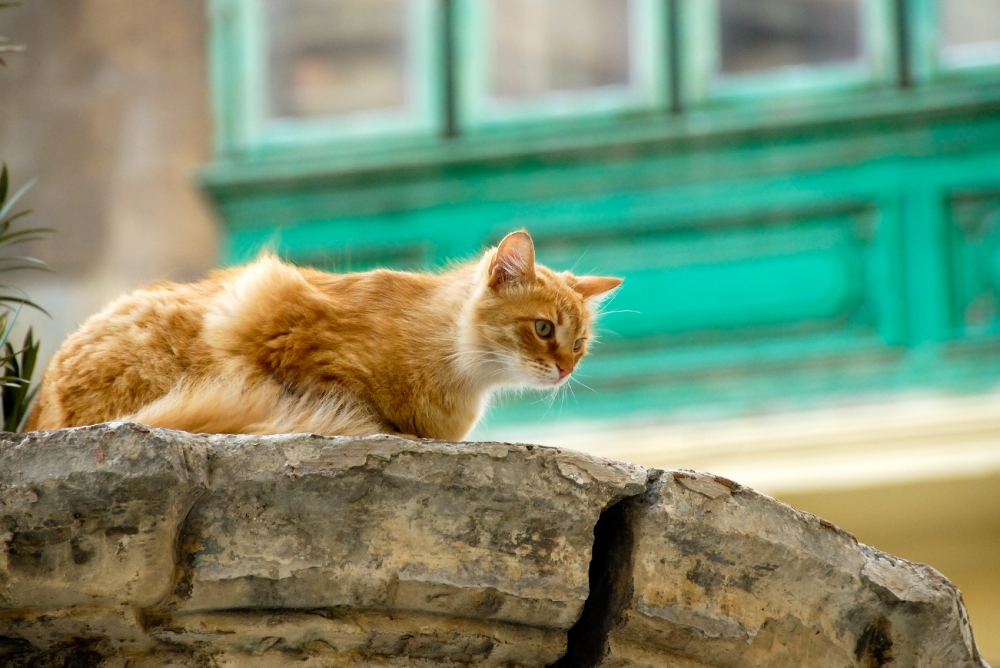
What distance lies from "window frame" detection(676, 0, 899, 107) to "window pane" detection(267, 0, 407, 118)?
0.82 metres

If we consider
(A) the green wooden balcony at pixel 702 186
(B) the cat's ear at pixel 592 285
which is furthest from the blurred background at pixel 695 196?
(B) the cat's ear at pixel 592 285

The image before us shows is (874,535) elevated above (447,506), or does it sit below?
below

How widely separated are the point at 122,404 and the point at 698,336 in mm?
2031

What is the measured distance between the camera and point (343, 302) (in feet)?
5.29

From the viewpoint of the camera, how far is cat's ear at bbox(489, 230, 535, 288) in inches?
67.6

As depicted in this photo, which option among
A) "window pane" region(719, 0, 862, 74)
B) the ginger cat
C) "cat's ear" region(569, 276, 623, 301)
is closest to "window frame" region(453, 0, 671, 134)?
"window pane" region(719, 0, 862, 74)

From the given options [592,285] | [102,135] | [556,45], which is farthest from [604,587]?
[102,135]

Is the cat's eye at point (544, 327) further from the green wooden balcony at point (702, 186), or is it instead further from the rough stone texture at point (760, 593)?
the green wooden balcony at point (702, 186)

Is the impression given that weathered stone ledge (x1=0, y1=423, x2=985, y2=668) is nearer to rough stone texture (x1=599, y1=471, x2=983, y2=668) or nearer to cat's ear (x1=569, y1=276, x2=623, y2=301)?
rough stone texture (x1=599, y1=471, x2=983, y2=668)

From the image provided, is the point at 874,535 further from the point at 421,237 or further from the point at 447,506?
the point at 447,506

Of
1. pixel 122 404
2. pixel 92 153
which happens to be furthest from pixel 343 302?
pixel 92 153

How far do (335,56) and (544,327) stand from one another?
7.07 feet

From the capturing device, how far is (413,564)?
128 cm

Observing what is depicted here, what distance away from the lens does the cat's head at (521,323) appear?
1.70 meters
